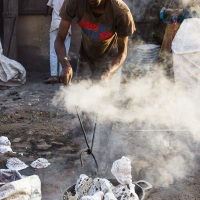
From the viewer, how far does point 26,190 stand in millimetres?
3465

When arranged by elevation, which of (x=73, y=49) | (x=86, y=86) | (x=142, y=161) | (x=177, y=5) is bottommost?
(x=73, y=49)

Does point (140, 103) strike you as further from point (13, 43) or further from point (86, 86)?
point (13, 43)

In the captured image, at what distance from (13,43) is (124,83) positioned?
3.09 m

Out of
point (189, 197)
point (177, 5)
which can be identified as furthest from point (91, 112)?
point (177, 5)

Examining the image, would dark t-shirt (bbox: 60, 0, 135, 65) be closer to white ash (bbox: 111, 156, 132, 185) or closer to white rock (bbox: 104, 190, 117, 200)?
white ash (bbox: 111, 156, 132, 185)

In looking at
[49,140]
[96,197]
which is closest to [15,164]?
[49,140]

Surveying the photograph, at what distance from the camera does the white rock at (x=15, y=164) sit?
457cm

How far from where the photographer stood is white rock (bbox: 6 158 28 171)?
4574 mm

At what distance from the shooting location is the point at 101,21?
504cm

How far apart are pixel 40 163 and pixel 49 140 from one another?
884 mm

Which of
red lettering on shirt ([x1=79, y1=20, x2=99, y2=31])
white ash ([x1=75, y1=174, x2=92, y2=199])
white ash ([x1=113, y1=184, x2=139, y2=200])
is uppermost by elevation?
red lettering on shirt ([x1=79, y1=20, x2=99, y2=31])

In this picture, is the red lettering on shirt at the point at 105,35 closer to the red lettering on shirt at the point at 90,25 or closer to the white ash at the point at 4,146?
the red lettering on shirt at the point at 90,25

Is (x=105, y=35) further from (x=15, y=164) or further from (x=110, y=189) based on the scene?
(x=110, y=189)

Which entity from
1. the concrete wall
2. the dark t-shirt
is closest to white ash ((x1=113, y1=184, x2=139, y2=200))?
the dark t-shirt
